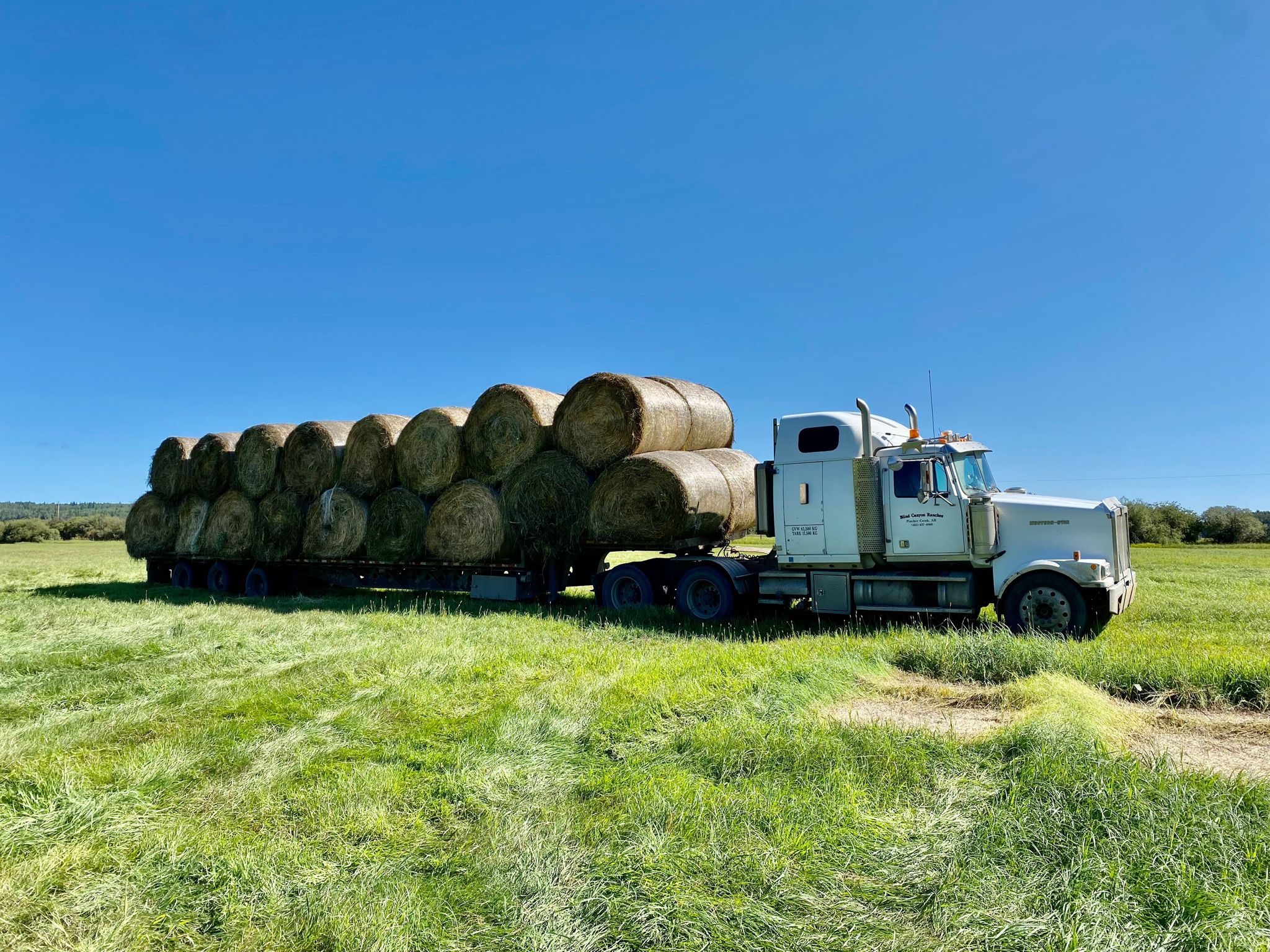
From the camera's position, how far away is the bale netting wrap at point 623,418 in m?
12.4

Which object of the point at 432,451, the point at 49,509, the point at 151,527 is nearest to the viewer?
the point at 432,451

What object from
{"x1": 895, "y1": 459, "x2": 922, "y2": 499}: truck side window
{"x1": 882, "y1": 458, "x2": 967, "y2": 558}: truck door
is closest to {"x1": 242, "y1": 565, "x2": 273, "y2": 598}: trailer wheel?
{"x1": 882, "y1": 458, "x2": 967, "y2": 558}: truck door

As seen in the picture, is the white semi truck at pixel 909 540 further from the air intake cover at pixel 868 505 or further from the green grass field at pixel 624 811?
the green grass field at pixel 624 811

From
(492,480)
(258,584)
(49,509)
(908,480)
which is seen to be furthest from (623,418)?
(49,509)

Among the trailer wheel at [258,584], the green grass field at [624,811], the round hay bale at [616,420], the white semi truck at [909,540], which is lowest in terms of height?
the green grass field at [624,811]

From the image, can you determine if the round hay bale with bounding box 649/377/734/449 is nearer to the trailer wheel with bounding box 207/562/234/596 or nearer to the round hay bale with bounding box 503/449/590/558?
the round hay bale with bounding box 503/449/590/558

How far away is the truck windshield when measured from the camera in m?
10.3

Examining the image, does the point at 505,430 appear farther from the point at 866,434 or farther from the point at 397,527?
the point at 866,434

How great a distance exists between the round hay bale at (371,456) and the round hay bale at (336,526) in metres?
0.29

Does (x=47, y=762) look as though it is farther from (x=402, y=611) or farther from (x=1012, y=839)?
(x=402, y=611)

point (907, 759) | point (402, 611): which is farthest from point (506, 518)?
point (907, 759)

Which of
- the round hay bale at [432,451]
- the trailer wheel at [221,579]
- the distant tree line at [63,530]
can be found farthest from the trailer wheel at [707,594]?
the distant tree line at [63,530]

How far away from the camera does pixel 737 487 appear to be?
42.3 feet

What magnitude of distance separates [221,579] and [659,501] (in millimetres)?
12638
